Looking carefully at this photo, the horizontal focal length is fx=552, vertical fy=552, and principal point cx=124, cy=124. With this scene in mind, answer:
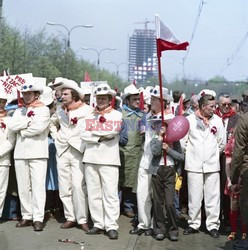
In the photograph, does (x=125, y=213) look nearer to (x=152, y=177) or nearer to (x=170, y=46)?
(x=152, y=177)

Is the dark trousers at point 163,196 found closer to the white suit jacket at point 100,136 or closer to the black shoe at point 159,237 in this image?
the black shoe at point 159,237

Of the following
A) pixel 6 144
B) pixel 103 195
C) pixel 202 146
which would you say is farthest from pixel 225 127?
pixel 6 144

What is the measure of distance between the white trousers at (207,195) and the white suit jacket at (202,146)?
0.38 ft

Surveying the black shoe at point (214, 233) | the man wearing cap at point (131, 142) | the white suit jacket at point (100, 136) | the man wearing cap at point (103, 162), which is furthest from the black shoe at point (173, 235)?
the man wearing cap at point (131, 142)

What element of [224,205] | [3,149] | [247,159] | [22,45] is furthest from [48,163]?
[22,45]

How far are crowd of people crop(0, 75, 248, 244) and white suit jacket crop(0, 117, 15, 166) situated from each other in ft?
0.05

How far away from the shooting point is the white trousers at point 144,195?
292 inches

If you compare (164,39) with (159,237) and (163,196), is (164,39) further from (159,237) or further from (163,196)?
(159,237)

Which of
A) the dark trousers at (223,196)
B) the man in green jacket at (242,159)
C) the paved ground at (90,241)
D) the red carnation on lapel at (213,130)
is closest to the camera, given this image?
the man in green jacket at (242,159)

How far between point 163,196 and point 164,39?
2.08m

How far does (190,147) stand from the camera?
7.62 m

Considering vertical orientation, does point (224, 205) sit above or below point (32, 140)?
below

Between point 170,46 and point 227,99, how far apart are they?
70.3 inches

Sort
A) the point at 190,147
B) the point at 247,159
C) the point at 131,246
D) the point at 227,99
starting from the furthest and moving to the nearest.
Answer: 1. the point at 227,99
2. the point at 190,147
3. the point at 131,246
4. the point at 247,159
